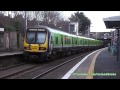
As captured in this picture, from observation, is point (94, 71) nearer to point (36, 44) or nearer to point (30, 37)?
point (36, 44)

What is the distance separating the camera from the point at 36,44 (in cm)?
2223

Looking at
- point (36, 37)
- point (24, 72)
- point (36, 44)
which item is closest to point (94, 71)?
point (24, 72)

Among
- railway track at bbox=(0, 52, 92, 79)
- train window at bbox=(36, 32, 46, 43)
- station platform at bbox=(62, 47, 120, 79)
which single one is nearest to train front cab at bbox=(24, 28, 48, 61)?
train window at bbox=(36, 32, 46, 43)

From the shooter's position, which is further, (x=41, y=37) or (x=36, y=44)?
(x=41, y=37)

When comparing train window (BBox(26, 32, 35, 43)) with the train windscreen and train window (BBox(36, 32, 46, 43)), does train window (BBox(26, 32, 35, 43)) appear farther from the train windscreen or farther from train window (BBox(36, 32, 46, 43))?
train window (BBox(36, 32, 46, 43))

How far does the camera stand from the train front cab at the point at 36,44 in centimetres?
2203

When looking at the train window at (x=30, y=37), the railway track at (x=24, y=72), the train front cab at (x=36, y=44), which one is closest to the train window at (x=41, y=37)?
the train front cab at (x=36, y=44)

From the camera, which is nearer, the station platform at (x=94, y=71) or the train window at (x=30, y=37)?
the station platform at (x=94, y=71)

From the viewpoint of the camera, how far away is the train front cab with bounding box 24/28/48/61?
2203cm

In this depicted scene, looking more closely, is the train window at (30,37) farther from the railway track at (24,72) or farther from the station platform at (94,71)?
the station platform at (94,71)

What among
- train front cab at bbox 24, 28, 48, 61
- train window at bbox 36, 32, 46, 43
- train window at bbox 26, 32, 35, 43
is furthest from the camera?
train window at bbox 26, 32, 35, 43

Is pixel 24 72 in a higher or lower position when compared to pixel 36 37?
lower
